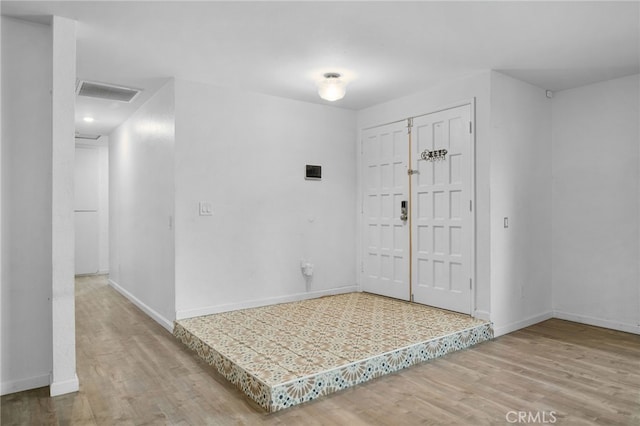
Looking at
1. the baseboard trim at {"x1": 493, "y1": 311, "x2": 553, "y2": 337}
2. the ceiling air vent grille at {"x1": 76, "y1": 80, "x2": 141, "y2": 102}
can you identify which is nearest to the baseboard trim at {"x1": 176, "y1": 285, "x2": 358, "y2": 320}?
the baseboard trim at {"x1": 493, "y1": 311, "x2": 553, "y2": 337}

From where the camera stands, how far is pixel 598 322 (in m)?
4.36

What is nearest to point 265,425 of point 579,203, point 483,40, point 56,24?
point 56,24

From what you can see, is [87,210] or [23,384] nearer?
[23,384]

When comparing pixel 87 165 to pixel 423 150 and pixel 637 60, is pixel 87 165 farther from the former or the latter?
pixel 637 60

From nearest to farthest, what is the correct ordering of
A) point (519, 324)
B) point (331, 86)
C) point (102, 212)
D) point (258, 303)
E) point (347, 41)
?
point (347, 41)
point (331, 86)
point (519, 324)
point (258, 303)
point (102, 212)

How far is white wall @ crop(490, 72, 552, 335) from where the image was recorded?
4.07 metres

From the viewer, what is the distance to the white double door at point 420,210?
14.0ft

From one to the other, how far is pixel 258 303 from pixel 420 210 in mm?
2126

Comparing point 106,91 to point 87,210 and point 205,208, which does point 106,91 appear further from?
point 87,210

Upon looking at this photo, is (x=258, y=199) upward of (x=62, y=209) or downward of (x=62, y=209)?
upward

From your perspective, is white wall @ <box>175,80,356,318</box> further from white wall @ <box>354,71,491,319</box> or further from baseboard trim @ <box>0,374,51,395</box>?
white wall @ <box>354,71,491,319</box>

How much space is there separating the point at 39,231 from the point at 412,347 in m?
2.92

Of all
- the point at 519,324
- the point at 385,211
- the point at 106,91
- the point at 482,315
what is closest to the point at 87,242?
the point at 106,91

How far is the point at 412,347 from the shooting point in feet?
10.9
